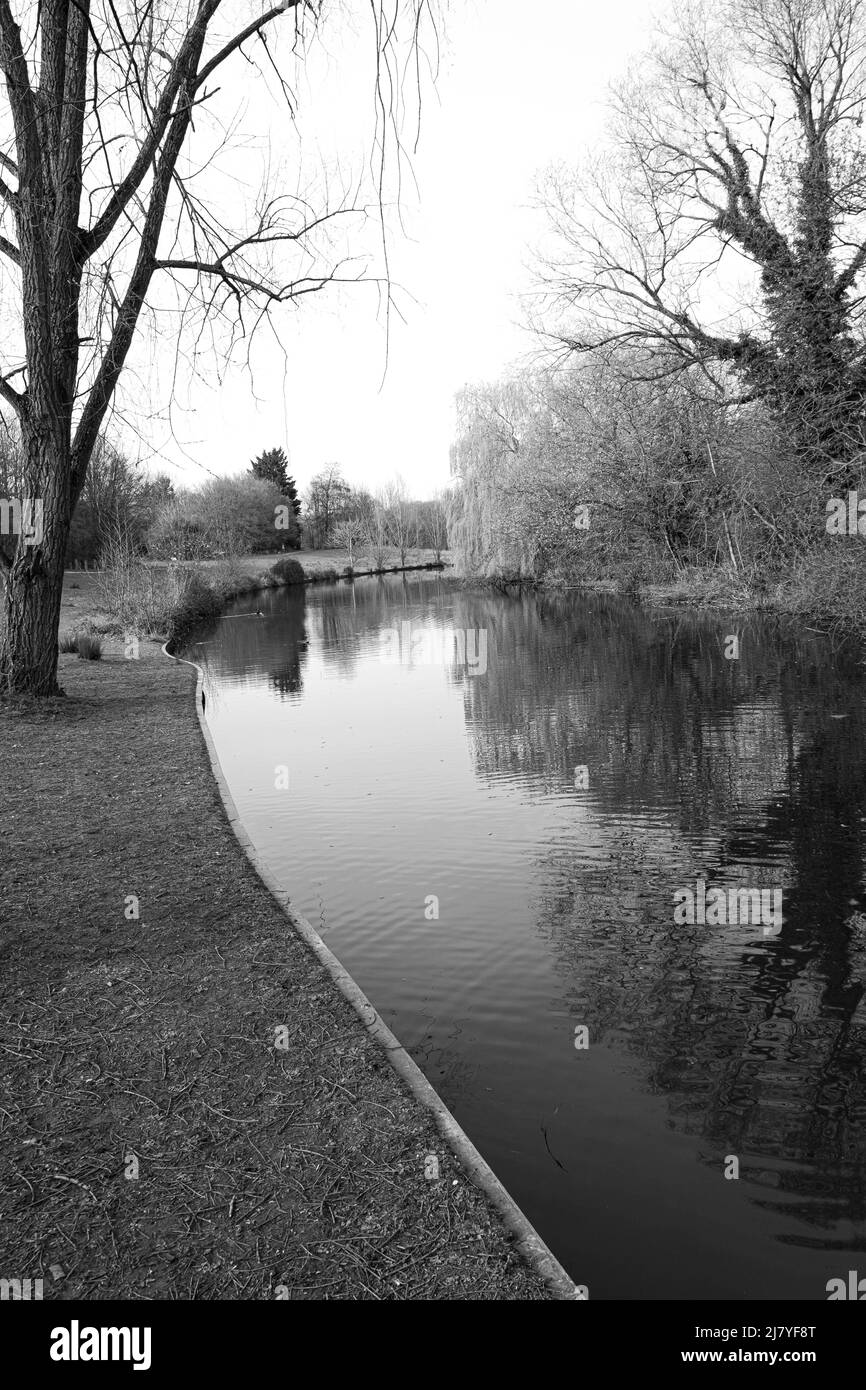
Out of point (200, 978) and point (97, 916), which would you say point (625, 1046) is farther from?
point (97, 916)

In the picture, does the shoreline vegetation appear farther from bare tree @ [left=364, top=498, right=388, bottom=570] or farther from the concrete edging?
bare tree @ [left=364, top=498, right=388, bottom=570]

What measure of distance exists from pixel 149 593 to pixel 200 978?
24783 millimetres

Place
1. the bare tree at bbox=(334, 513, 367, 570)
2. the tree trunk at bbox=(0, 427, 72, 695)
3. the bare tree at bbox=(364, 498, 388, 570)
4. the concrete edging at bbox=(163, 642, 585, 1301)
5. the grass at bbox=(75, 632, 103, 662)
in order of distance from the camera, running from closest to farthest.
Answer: the concrete edging at bbox=(163, 642, 585, 1301) → the tree trunk at bbox=(0, 427, 72, 695) → the grass at bbox=(75, 632, 103, 662) → the bare tree at bbox=(364, 498, 388, 570) → the bare tree at bbox=(334, 513, 367, 570)

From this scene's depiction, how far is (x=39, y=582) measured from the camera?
12102 millimetres

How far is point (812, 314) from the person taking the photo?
19141mm

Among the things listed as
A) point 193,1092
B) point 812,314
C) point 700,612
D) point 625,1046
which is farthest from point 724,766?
point 700,612

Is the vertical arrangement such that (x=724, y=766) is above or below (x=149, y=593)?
below

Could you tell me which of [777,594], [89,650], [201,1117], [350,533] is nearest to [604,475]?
[777,594]

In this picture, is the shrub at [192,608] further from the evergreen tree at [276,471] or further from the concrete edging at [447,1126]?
the evergreen tree at [276,471]

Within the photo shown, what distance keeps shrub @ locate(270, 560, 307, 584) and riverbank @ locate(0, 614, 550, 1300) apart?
52947 millimetres

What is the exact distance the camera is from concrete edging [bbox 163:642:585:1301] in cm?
290

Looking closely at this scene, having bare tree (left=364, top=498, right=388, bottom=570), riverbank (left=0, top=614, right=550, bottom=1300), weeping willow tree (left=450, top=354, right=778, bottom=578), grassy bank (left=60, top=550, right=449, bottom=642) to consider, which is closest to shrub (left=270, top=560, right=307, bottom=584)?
grassy bank (left=60, top=550, right=449, bottom=642)

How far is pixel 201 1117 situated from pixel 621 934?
3307mm
